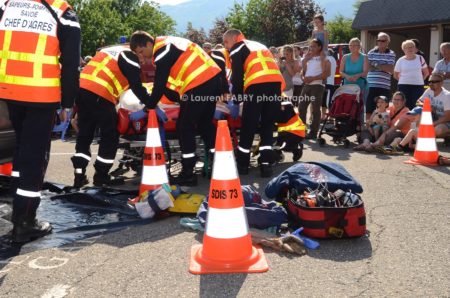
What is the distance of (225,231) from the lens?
3.65 m

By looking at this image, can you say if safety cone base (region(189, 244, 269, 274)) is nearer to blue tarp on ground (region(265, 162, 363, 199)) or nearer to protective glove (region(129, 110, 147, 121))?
blue tarp on ground (region(265, 162, 363, 199))

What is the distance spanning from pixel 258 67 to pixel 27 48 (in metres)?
3.20

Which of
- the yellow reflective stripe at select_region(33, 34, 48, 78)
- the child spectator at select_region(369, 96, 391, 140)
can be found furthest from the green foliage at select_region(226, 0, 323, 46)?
the yellow reflective stripe at select_region(33, 34, 48, 78)

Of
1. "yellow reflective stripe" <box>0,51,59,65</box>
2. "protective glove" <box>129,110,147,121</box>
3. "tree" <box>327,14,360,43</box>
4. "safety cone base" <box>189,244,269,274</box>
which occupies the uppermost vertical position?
"tree" <box>327,14,360,43</box>

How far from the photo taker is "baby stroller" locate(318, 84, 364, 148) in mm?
9180

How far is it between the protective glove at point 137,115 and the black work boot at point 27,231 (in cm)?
234

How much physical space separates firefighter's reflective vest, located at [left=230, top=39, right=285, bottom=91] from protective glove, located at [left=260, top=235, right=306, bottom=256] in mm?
3027

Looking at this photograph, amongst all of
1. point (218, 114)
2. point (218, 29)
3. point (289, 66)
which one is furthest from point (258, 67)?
point (218, 29)

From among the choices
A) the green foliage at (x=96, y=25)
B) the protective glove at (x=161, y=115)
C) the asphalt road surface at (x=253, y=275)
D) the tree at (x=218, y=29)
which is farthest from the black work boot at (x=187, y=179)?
the tree at (x=218, y=29)

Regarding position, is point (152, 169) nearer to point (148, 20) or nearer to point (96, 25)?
point (96, 25)

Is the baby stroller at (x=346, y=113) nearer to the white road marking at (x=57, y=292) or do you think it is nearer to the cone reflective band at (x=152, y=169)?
the cone reflective band at (x=152, y=169)

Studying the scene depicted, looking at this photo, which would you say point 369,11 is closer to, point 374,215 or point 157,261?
point 374,215

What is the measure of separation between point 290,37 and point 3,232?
47.0m

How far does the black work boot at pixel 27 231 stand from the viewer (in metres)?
4.16
